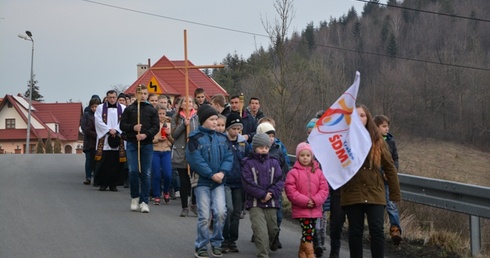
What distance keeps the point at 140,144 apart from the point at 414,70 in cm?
6439

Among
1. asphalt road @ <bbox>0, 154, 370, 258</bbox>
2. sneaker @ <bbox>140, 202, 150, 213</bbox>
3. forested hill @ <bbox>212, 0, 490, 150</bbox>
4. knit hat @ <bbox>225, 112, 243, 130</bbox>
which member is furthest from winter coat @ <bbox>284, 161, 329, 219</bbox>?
forested hill @ <bbox>212, 0, 490, 150</bbox>

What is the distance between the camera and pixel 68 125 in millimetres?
96625

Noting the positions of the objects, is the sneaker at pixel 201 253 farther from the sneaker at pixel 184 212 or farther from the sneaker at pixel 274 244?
the sneaker at pixel 184 212

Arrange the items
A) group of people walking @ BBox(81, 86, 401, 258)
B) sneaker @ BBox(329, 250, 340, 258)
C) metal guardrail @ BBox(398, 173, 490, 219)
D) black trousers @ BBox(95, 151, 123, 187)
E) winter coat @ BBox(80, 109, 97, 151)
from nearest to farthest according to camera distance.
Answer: group of people walking @ BBox(81, 86, 401, 258), metal guardrail @ BBox(398, 173, 490, 219), sneaker @ BBox(329, 250, 340, 258), black trousers @ BBox(95, 151, 123, 187), winter coat @ BBox(80, 109, 97, 151)

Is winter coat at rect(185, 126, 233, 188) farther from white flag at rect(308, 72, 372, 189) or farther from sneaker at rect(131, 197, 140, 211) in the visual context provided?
sneaker at rect(131, 197, 140, 211)

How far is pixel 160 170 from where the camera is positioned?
548 inches

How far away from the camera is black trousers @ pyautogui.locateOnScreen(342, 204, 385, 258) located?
7.61 meters

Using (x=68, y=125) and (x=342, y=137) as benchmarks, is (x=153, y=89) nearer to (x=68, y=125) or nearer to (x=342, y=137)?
(x=342, y=137)

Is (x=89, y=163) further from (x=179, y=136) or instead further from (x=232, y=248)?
(x=232, y=248)

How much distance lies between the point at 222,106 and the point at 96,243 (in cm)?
308

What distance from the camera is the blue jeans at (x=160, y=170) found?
13.8 m

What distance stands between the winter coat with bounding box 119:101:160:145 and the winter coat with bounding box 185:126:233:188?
318cm

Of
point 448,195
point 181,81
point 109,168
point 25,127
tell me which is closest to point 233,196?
point 448,195

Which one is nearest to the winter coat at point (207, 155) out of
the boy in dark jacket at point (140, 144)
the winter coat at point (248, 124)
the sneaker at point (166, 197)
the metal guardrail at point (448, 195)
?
the metal guardrail at point (448, 195)
